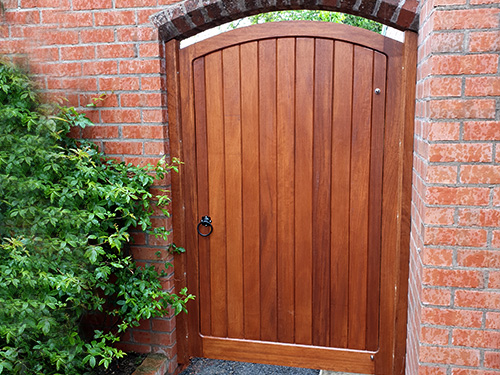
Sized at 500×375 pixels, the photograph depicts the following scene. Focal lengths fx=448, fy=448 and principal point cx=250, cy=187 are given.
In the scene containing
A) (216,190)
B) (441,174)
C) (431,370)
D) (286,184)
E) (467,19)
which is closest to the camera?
(467,19)

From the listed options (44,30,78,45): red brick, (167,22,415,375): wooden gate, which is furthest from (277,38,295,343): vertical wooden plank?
(44,30,78,45): red brick

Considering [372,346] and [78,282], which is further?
[372,346]

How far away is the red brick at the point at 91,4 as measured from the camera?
267cm

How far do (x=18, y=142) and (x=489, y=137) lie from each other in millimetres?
2404

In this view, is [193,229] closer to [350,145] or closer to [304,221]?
[304,221]

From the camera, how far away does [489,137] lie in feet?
6.46

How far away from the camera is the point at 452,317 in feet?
6.93

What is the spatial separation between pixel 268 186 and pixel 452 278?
1193mm

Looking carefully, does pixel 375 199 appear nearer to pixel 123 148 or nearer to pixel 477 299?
pixel 477 299

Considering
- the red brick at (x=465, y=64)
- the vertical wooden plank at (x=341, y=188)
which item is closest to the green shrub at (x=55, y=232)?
the vertical wooden plank at (x=341, y=188)

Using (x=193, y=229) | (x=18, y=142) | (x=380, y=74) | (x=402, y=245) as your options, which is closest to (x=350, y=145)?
(x=380, y=74)

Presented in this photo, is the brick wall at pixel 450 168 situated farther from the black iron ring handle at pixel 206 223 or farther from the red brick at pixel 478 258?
the black iron ring handle at pixel 206 223

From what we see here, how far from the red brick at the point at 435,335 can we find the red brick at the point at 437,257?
12.6 inches

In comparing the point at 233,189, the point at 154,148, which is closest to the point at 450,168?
the point at 233,189
